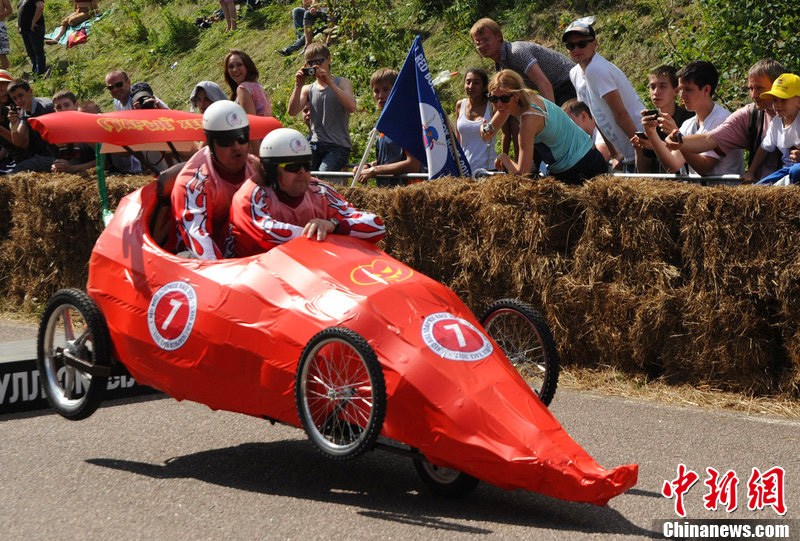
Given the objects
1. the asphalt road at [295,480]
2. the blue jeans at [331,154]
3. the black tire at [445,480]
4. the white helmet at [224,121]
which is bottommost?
the asphalt road at [295,480]

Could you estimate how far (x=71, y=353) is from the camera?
7945mm

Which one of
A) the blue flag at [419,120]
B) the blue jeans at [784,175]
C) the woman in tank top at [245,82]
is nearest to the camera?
the blue jeans at [784,175]

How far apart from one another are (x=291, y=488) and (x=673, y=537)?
2114 millimetres

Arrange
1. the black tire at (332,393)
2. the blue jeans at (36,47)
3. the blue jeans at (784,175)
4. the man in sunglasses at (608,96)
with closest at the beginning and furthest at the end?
the black tire at (332,393), the blue jeans at (784,175), the man in sunglasses at (608,96), the blue jeans at (36,47)

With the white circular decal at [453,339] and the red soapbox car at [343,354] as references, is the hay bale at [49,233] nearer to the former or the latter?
the red soapbox car at [343,354]

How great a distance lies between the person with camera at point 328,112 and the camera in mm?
12336

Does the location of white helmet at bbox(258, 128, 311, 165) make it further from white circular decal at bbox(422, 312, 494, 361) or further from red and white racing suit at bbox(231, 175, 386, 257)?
white circular decal at bbox(422, 312, 494, 361)

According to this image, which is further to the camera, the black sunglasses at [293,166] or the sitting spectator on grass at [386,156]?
the sitting spectator on grass at [386,156]

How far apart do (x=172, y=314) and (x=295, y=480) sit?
117cm

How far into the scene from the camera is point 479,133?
36.3 ft

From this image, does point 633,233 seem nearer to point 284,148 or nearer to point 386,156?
point 284,148

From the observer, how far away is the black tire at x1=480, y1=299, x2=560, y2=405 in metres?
6.86

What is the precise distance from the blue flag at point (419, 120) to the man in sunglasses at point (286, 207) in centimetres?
326

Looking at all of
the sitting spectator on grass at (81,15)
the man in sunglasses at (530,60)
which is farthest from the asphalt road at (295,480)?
the sitting spectator on grass at (81,15)
